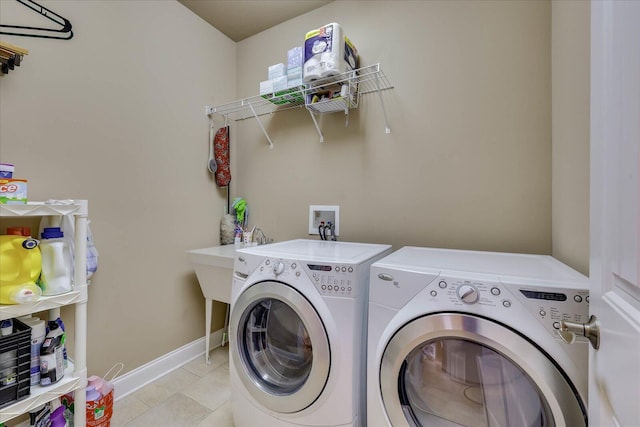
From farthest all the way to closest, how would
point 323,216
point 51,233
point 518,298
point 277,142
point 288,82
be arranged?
point 277,142 < point 323,216 < point 288,82 < point 51,233 < point 518,298

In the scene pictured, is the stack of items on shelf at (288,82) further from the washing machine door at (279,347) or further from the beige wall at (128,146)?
the washing machine door at (279,347)

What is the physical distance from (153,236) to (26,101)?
2.97ft

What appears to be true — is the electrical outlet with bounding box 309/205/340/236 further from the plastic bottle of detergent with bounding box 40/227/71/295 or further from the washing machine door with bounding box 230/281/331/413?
the plastic bottle of detergent with bounding box 40/227/71/295

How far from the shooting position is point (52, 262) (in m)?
1.11

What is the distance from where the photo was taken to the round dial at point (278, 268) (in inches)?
45.4

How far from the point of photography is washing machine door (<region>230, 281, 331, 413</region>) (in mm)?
1062

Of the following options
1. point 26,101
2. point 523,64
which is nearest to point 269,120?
point 26,101

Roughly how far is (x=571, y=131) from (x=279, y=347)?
154cm

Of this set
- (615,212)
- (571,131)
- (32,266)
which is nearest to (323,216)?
(571,131)

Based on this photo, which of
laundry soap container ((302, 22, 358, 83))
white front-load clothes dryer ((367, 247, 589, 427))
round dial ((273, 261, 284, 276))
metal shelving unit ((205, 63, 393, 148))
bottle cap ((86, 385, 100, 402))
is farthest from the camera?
metal shelving unit ((205, 63, 393, 148))

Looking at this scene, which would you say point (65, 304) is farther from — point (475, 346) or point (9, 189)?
point (475, 346)

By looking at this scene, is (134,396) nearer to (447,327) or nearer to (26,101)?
(26,101)

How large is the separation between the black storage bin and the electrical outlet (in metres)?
1.49

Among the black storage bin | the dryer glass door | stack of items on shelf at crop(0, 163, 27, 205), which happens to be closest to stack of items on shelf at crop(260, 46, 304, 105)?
stack of items on shelf at crop(0, 163, 27, 205)
